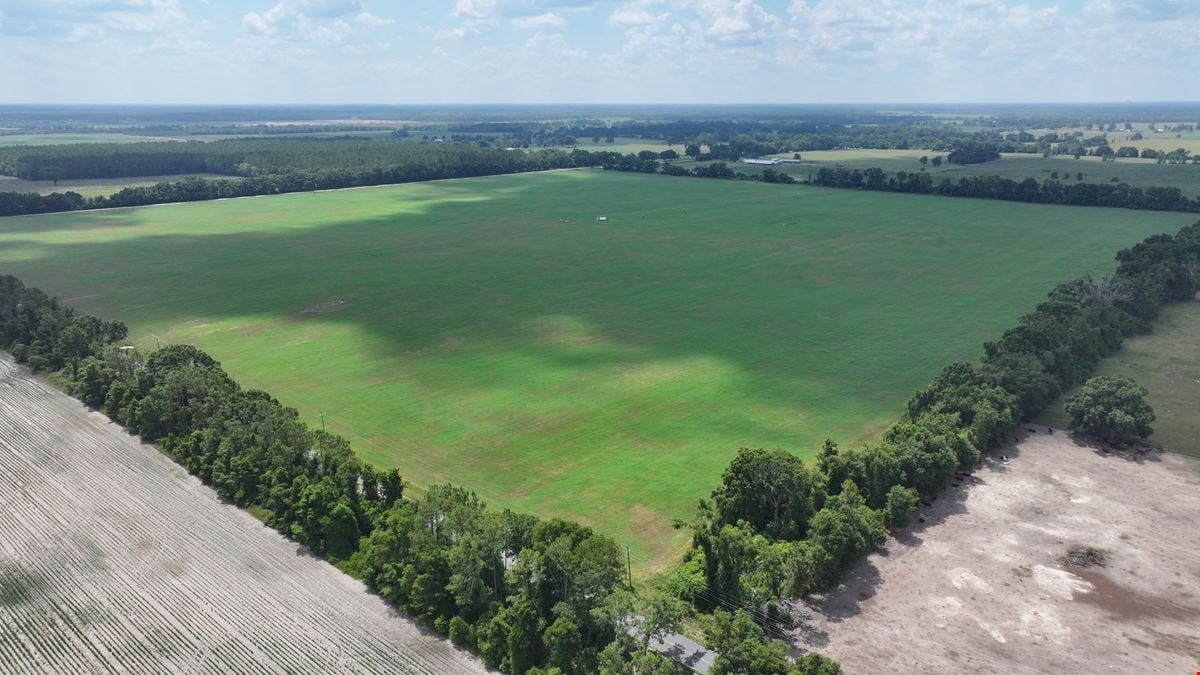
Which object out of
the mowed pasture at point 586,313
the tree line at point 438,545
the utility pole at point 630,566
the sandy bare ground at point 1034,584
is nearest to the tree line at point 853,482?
the sandy bare ground at point 1034,584

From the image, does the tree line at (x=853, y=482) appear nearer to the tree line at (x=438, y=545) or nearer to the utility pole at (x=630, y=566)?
the utility pole at (x=630, y=566)

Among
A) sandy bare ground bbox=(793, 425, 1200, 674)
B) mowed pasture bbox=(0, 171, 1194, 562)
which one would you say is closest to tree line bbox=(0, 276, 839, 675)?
mowed pasture bbox=(0, 171, 1194, 562)

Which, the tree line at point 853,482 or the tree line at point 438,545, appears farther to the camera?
the tree line at point 853,482

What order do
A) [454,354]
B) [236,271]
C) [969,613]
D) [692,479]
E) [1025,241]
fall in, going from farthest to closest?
[1025,241]
[236,271]
[454,354]
[692,479]
[969,613]

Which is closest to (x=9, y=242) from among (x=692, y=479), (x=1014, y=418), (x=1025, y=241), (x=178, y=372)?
(x=178, y=372)

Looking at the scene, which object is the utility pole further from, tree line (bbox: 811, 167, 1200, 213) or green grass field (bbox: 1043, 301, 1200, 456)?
tree line (bbox: 811, 167, 1200, 213)

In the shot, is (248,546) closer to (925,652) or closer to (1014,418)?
(925,652)
